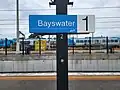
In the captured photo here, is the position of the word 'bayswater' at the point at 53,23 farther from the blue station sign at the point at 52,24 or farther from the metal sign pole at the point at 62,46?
the metal sign pole at the point at 62,46

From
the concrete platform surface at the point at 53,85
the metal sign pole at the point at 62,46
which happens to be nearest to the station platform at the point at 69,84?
the concrete platform surface at the point at 53,85

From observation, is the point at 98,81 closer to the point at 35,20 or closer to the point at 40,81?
the point at 40,81

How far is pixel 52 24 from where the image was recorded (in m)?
6.45

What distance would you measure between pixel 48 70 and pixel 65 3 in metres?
10.3

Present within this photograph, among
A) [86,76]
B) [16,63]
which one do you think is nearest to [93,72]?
[86,76]

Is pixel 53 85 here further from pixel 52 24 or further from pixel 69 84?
pixel 52 24

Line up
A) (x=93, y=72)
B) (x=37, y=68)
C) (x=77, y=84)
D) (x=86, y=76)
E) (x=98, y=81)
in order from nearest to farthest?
1. (x=77, y=84)
2. (x=98, y=81)
3. (x=86, y=76)
4. (x=93, y=72)
5. (x=37, y=68)

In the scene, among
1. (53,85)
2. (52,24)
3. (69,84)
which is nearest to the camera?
(52,24)

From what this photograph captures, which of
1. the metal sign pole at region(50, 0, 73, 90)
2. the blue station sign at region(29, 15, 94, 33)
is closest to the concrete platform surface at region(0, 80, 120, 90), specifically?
the metal sign pole at region(50, 0, 73, 90)

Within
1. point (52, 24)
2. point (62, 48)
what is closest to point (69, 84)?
point (62, 48)

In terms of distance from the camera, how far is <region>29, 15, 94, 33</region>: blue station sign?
21.0 feet

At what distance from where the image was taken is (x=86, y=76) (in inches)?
561

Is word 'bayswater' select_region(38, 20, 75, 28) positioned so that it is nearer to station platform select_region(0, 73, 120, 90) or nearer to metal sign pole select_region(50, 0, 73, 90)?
metal sign pole select_region(50, 0, 73, 90)

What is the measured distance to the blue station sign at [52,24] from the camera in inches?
252
